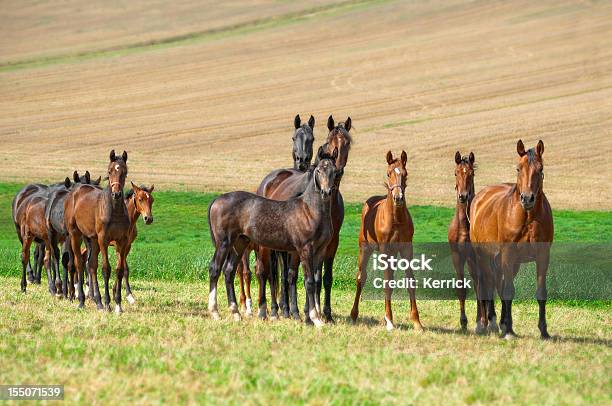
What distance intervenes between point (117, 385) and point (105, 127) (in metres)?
47.9

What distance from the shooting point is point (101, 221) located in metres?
17.0

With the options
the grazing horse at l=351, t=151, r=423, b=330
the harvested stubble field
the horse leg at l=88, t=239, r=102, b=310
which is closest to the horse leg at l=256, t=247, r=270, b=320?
the harvested stubble field

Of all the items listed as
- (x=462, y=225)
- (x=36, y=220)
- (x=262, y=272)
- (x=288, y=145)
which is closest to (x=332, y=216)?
(x=262, y=272)

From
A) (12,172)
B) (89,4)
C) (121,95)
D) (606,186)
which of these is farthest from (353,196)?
(89,4)

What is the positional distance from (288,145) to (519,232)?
36.6 m

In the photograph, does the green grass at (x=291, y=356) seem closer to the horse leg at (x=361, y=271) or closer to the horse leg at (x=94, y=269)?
the horse leg at (x=361, y=271)

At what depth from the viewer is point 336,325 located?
49.5 ft

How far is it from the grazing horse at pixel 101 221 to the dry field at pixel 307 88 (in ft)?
72.8

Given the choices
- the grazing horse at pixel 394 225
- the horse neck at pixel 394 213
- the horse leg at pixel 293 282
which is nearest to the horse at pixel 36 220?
the horse leg at pixel 293 282

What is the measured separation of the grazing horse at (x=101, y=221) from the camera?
16.8 metres

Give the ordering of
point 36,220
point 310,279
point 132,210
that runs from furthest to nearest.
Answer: point 36,220 < point 132,210 < point 310,279

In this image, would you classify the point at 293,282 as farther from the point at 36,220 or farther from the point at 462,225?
the point at 36,220

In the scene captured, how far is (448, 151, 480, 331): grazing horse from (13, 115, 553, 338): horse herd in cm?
2

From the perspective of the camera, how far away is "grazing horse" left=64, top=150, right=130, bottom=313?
16.8 meters
